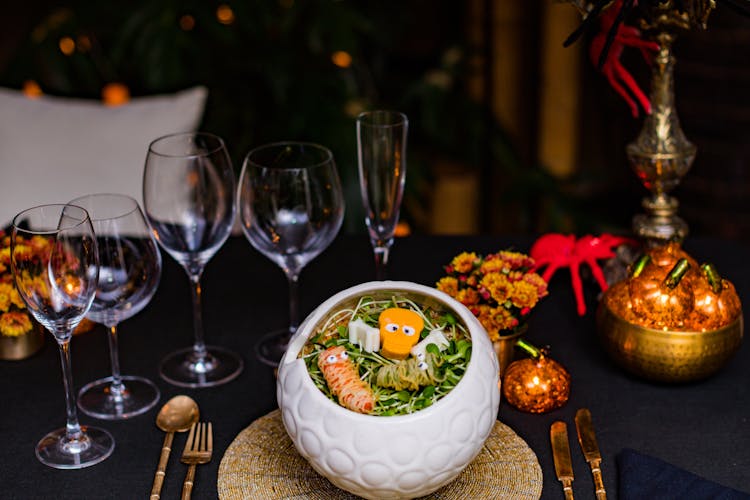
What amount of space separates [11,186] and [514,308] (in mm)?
1212

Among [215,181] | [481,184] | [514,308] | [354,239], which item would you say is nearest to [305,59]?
[481,184]

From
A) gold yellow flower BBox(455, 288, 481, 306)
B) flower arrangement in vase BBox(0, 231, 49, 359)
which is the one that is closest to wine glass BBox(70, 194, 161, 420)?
flower arrangement in vase BBox(0, 231, 49, 359)

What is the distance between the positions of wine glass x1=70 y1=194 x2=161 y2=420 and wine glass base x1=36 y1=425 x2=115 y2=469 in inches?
1.6

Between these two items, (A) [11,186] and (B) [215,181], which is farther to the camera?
Answer: (A) [11,186]

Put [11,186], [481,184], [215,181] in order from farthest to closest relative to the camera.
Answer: [481,184]
[11,186]
[215,181]

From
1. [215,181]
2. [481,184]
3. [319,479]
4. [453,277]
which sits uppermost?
[215,181]

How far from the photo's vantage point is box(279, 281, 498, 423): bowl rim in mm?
793

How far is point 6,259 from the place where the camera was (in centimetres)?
108

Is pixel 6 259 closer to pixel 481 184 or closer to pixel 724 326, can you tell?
pixel 724 326

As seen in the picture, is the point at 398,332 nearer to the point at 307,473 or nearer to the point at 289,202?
the point at 307,473

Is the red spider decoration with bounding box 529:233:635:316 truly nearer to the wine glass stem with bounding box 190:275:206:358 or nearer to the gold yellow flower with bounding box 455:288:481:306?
the gold yellow flower with bounding box 455:288:481:306

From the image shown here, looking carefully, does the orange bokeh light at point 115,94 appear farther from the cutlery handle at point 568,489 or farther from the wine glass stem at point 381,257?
the cutlery handle at point 568,489

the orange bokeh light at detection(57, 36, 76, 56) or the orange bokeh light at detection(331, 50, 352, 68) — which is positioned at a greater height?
the orange bokeh light at detection(57, 36, 76, 56)

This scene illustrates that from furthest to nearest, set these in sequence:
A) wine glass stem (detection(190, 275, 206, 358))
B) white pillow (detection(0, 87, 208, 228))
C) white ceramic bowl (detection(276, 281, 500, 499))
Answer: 1. white pillow (detection(0, 87, 208, 228))
2. wine glass stem (detection(190, 275, 206, 358))
3. white ceramic bowl (detection(276, 281, 500, 499))
